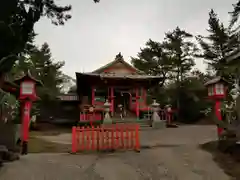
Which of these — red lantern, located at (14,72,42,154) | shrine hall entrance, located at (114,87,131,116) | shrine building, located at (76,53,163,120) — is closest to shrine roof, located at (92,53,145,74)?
shrine building, located at (76,53,163,120)

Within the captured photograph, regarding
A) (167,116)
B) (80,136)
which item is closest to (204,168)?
(80,136)

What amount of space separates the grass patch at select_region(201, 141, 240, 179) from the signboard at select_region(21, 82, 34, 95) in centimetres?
636

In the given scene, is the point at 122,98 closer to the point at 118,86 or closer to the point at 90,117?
the point at 118,86

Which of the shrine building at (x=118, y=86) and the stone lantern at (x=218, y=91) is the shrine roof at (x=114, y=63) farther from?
the stone lantern at (x=218, y=91)

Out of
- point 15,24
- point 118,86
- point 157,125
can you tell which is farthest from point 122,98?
point 15,24

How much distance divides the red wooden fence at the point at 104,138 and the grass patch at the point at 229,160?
2594 millimetres

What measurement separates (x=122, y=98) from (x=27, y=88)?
16.0 metres

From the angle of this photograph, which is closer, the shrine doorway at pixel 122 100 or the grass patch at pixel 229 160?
the grass patch at pixel 229 160

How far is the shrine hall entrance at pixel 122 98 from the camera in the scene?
72.9 feet

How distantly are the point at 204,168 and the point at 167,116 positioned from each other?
1413 cm

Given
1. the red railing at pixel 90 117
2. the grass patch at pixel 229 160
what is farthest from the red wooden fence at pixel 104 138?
the red railing at pixel 90 117

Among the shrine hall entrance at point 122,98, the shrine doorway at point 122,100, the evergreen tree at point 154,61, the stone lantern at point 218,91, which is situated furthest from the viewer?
the evergreen tree at point 154,61

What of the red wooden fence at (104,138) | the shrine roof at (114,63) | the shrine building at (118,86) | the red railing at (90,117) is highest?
the shrine roof at (114,63)

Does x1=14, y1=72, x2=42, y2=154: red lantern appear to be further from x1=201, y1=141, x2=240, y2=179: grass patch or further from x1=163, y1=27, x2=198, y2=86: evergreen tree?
x1=163, y1=27, x2=198, y2=86: evergreen tree
